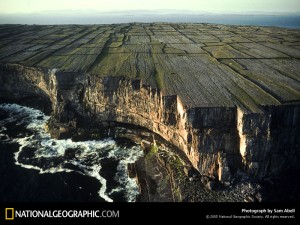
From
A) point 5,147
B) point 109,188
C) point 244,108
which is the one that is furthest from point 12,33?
point 244,108

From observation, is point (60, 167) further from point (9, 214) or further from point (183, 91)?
point (183, 91)

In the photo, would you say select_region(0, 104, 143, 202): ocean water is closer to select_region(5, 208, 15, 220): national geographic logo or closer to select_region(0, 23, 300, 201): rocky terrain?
select_region(0, 23, 300, 201): rocky terrain

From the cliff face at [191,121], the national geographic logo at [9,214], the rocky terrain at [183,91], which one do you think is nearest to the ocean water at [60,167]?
the rocky terrain at [183,91]

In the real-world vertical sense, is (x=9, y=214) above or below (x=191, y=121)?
below

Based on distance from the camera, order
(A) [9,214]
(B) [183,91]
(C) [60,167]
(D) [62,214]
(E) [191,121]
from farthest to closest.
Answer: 1. (C) [60,167]
2. (B) [183,91]
3. (E) [191,121]
4. (A) [9,214]
5. (D) [62,214]

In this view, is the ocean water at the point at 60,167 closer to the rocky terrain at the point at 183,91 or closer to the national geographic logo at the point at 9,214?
the rocky terrain at the point at 183,91

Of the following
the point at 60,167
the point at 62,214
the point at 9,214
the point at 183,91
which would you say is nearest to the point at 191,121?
the point at 183,91

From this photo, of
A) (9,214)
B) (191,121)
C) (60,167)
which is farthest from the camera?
(60,167)
